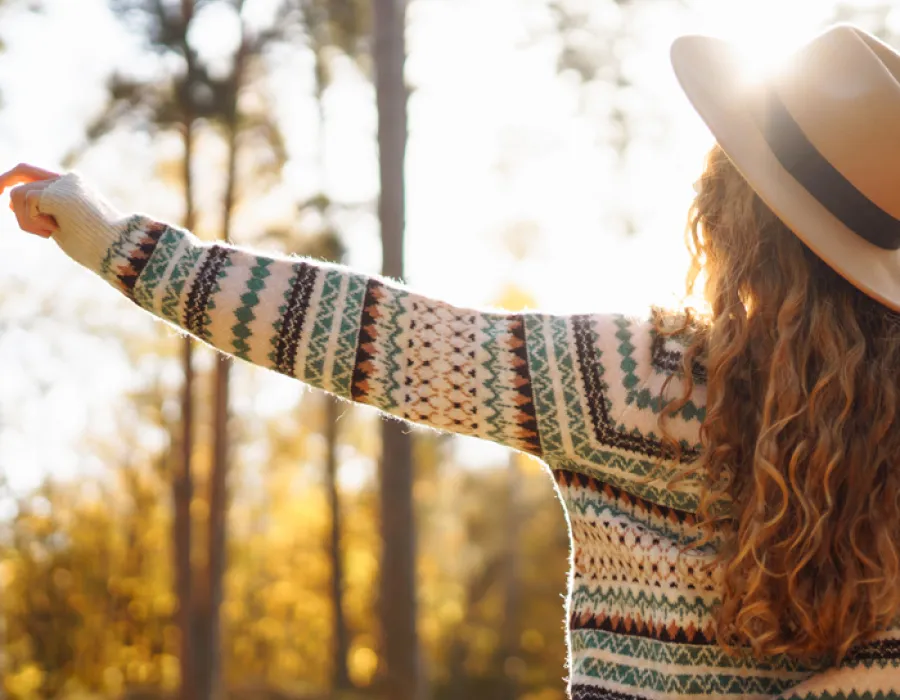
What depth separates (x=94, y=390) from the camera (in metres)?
10.5

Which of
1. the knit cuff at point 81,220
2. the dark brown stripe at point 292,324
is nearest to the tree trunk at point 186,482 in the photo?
the knit cuff at point 81,220

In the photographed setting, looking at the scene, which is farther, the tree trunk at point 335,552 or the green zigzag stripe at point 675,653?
the tree trunk at point 335,552

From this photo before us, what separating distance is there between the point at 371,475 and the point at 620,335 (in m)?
15.2

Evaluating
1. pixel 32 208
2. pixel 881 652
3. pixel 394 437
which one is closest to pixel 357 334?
pixel 32 208

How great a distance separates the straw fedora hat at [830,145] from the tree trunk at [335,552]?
12.7m

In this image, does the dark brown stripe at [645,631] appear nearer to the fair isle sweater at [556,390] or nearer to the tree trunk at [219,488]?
the fair isle sweater at [556,390]

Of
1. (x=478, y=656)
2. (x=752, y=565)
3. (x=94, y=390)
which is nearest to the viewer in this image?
(x=752, y=565)

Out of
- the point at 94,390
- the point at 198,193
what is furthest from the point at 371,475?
the point at 198,193

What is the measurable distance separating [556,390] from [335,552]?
14.1m

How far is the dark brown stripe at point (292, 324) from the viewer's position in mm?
1186

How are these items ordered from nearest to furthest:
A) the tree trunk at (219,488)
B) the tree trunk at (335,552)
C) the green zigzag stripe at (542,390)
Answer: the green zigzag stripe at (542,390) → the tree trunk at (219,488) → the tree trunk at (335,552)

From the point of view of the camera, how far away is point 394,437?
636 centimetres

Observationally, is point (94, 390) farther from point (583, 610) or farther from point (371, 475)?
point (583, 610)

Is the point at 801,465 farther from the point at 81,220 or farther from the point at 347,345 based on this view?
the point at 81,220
